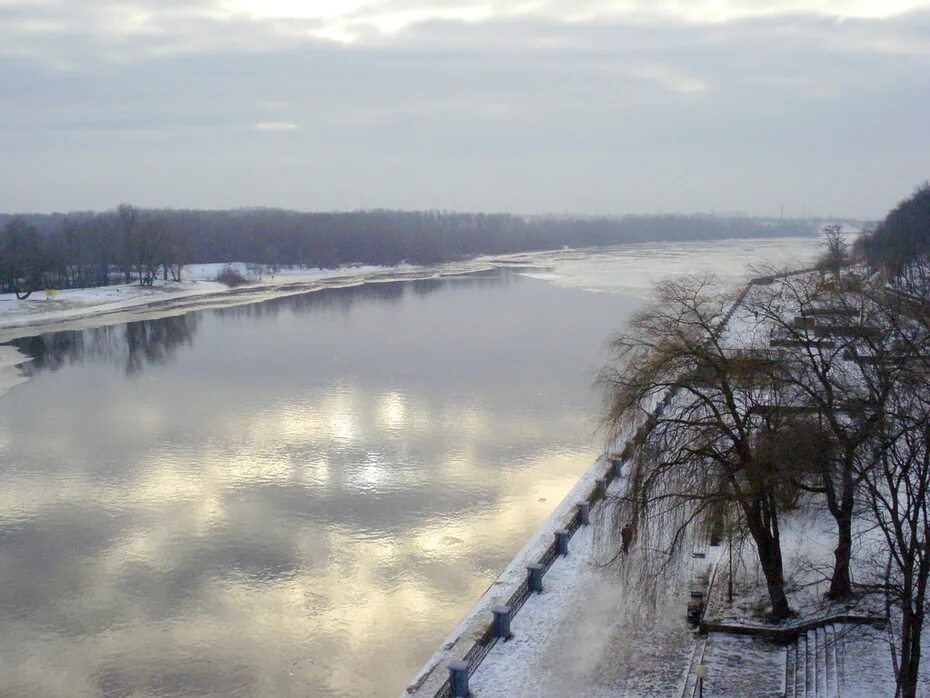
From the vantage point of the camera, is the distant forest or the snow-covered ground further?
the distant forest

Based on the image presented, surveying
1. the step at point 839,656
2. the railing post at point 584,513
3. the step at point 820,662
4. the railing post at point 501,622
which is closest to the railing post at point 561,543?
the railing post at point 584,513

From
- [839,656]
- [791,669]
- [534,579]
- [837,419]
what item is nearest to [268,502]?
[534,579]

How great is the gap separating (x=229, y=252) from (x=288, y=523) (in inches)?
3298

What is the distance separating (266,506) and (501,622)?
731 centimetres

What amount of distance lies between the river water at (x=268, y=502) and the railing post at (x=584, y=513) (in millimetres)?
1135

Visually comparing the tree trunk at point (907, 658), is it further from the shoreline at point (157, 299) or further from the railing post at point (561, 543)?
the shoreline at point (157, 299)

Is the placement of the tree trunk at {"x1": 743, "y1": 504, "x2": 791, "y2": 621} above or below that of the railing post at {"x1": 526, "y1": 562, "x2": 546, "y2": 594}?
above

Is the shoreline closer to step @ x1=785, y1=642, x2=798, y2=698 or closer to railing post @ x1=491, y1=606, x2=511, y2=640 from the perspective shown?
railing post @ x1=491, y1=606, x2=511, y2=640

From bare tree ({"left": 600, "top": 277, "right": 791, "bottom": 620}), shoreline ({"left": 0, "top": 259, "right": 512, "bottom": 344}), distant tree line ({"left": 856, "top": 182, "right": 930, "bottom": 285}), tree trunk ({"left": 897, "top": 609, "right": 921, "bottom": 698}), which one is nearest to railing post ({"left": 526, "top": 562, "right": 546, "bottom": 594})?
bare tree ({"left": 600, "top": 277, "right": 791, "bottom": 620})

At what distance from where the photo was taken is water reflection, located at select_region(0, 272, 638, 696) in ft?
39.9

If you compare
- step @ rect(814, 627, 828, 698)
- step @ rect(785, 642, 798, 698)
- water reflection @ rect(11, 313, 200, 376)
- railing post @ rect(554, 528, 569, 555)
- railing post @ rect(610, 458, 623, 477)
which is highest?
water reflection @ rect(11, 313, 200, 376)

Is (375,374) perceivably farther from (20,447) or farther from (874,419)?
(874,419)

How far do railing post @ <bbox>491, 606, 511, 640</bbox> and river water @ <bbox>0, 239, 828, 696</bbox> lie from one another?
105cm

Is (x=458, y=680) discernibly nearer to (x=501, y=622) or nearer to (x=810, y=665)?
(x=501, y=622)
